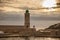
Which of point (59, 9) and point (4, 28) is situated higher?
point (59, 9)

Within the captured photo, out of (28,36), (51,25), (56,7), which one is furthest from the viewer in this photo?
(56,7)

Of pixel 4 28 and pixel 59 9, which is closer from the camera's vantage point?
pixel 4 28

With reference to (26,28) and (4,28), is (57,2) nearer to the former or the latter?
(26,28)

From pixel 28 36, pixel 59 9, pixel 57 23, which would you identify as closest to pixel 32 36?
pixel 28 36

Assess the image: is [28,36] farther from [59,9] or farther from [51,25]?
[59,9]

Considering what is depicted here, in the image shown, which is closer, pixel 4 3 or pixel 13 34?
pixel 13 34

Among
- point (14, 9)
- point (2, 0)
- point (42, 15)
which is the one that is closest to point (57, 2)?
point (42, 15)

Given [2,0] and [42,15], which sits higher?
[2,0]

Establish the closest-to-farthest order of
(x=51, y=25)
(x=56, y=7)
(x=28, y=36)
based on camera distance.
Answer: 1. (x=28, y=36)
2. (x=51, y=25)
3. (x=56, y=7)

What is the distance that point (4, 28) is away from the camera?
6.38 ft

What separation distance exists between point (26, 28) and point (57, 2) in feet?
1.64

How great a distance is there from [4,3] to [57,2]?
1.93 feet

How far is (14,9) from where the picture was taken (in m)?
2.13

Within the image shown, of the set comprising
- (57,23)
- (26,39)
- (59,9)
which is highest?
(59,9)
